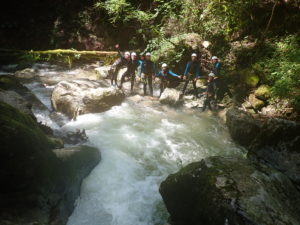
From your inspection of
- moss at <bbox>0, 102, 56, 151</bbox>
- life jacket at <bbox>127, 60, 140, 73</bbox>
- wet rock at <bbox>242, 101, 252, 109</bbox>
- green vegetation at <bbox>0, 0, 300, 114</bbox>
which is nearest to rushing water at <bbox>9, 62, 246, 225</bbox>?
wet rock at <bbox>242, 101, 252, 109</bbox>

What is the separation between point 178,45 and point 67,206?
8.70 meters

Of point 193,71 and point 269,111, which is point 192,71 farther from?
point 269,111

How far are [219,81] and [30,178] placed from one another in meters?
8.15

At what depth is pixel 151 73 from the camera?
10773mm

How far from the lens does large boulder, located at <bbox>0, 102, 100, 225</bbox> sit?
3.43 meters

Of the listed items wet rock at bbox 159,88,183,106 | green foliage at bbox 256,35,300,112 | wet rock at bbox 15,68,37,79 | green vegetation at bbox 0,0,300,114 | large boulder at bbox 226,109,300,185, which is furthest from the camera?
wet rock at bbox 15,68,37,79

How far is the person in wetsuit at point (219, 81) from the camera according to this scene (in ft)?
31.1

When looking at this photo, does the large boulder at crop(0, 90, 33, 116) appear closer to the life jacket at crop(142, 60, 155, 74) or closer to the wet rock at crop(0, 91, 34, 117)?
the wet rock at crop(0, 91, 34, 117)

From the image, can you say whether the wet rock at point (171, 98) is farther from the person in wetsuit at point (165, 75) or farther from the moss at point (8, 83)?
the moss at point (8, 83)

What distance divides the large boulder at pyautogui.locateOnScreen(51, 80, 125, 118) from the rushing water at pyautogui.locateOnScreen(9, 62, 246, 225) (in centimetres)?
33

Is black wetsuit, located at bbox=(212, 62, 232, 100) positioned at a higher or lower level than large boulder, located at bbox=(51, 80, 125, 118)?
higher

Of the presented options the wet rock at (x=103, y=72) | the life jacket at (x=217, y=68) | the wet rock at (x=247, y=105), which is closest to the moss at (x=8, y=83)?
the wet rock at (x=103, y=72)

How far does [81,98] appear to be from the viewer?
27.6 feet

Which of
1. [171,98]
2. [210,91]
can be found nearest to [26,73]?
[171,98]
